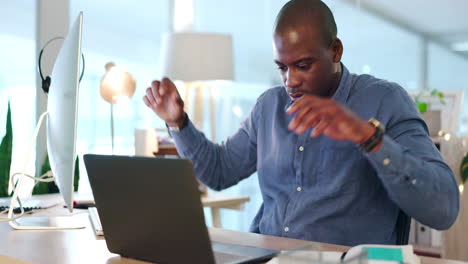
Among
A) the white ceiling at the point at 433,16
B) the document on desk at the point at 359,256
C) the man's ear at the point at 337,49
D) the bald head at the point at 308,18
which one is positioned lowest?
the document on desk at the point at 359,256

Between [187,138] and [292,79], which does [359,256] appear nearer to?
[292,79]

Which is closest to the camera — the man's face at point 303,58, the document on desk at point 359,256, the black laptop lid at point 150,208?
the document on desk at point 359,256

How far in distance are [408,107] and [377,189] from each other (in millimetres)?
216

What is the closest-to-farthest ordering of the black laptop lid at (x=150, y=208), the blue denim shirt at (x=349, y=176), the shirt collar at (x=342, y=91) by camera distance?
the black laptop lid at (x=150, y=208) < the blue denim shirt at (x=349, y=176) < the shirt collar at (x=342, y=91)

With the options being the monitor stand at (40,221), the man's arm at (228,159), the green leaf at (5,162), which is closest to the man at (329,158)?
the man's arm at (228,159)

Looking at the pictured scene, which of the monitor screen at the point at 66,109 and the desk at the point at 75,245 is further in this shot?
the monitor screen at the point at 66,109

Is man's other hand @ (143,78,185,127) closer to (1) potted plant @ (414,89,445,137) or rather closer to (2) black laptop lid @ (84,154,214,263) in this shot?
(2) black laptop lid @ (84,154,214,263)

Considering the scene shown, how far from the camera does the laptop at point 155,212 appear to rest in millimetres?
984

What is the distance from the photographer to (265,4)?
485 centimetres

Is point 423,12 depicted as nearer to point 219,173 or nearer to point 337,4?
point 337,4

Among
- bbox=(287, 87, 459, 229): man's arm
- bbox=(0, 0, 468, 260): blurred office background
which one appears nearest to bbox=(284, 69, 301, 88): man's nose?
bbox=(287, 87, 459, 229): man's arm

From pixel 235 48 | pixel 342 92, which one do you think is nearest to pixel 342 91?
pixel 342 92

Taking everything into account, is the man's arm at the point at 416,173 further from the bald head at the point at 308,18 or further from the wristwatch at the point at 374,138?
the bald head at the point at 308,18

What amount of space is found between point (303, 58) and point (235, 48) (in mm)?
3510
